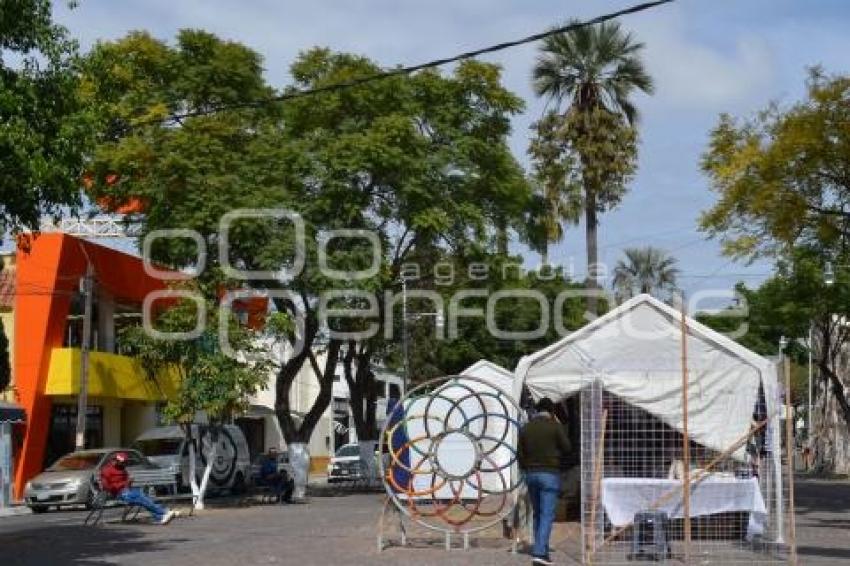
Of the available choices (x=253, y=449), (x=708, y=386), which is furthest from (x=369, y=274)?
(x=253, y=449)

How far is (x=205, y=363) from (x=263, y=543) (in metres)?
10.7

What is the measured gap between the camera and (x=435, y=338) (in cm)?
5669

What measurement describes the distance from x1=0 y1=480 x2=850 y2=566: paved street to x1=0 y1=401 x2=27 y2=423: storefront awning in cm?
799

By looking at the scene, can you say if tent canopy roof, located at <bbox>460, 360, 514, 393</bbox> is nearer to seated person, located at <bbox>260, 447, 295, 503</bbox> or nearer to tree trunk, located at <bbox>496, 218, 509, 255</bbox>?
seated person, located at <bbox>260, 447, 295, 503</bbox>

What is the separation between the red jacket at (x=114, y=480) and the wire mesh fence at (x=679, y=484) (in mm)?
9336

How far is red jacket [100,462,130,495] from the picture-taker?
23391mm

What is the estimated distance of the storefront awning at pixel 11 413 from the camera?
3516 centimetres

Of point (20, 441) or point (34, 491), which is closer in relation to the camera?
point (34, 491)

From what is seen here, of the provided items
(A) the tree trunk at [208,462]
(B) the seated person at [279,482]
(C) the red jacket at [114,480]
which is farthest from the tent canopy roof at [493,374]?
(C) the red jacket at [114,480]

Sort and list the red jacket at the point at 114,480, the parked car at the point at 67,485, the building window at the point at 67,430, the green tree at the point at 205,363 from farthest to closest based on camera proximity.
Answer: the building window at the point at 67,430, the parked car at the point at 67,485, the green tree at the point at 205,363, the red jacket at the point at 114,480

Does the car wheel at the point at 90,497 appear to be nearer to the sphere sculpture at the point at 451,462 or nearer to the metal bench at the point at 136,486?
the metal bench at the point at 136,486

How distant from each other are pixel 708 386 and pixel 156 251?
18.4m

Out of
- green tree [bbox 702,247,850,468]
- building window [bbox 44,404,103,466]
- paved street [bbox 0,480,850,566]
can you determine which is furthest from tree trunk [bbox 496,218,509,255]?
building window [bbox 44,404,103,466]

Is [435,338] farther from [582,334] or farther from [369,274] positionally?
[582,334]
